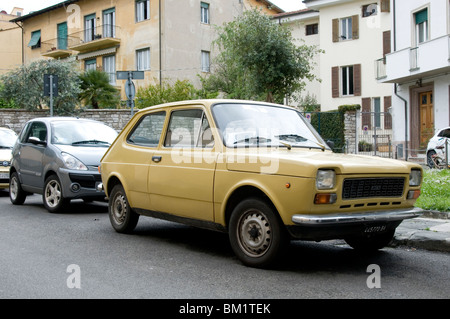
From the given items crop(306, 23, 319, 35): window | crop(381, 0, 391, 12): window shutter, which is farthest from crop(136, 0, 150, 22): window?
crop(381, 0, 391, 12): window shutter

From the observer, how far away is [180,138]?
6633 millimetres

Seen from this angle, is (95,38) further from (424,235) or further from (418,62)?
(424,235)

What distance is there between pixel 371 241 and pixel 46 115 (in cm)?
2046

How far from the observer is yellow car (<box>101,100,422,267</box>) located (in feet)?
16.6

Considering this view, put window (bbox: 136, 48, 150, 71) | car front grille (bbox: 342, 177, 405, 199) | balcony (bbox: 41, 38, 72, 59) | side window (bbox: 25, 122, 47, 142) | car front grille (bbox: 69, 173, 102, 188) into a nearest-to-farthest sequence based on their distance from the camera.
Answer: car front grille (bbox: 342, 177, 405, 199)
car front grille (bbox: 69, 173, 102, 188)
side window (bbox: 25, 122, 47, 142)
window (bbox: 136, 48, 150, 71)
balcony (bbox: 41, 38, 72, 59)

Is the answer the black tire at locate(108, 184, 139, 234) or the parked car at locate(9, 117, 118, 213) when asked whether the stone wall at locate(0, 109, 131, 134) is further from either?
the black tire at locate(108, 184, 139, 234)

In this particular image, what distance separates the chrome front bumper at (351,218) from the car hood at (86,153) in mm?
5644

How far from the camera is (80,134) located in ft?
34.8

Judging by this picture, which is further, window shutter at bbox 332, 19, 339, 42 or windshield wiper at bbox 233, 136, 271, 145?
window shutter at bbox 332, 19, 339, 42

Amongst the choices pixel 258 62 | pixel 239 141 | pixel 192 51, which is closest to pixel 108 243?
pixel 239 141

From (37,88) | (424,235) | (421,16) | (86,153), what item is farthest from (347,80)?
(424,235)

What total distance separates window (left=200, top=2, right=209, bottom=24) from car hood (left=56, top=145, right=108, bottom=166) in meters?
27.5

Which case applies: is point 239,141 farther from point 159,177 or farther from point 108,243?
point 108,243
